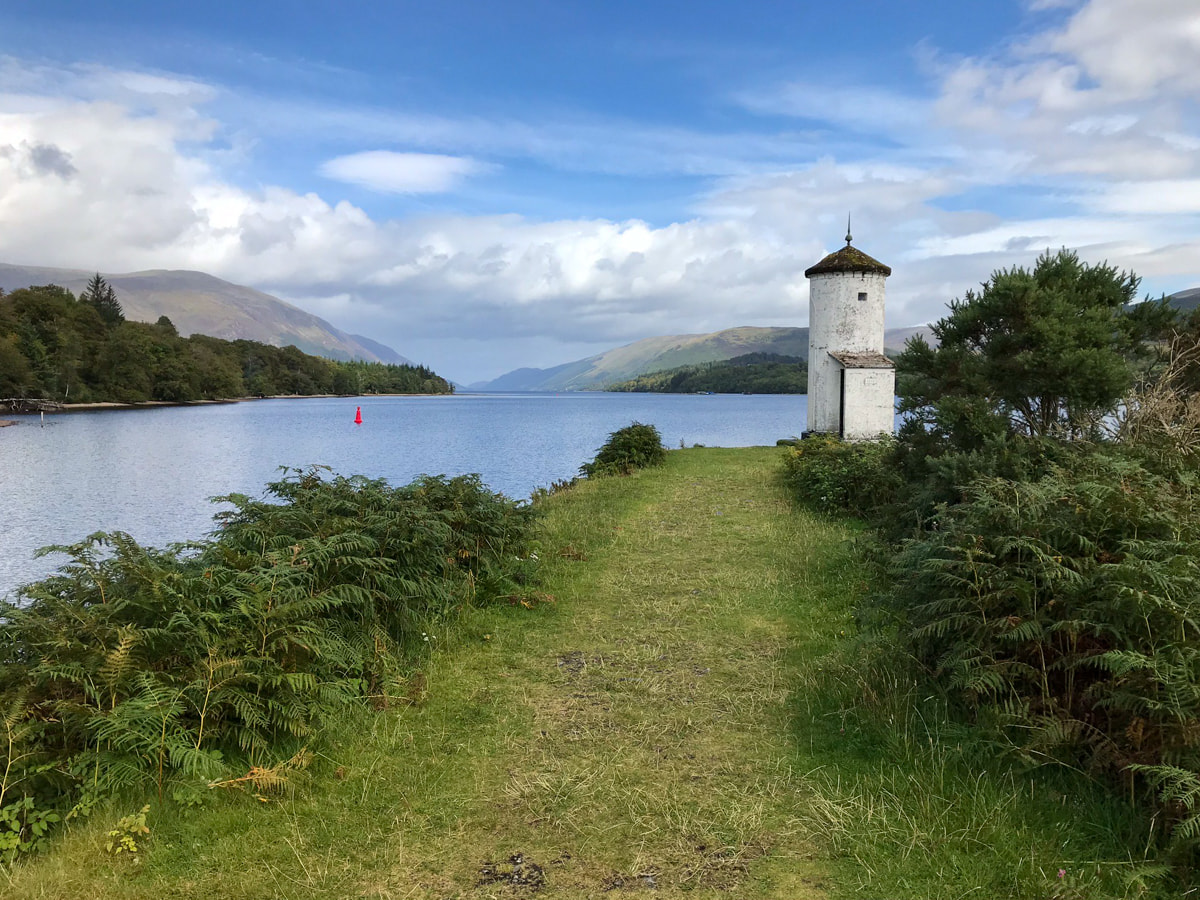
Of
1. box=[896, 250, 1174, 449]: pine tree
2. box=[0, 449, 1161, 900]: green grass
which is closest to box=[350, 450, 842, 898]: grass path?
box=[0, 449, 1161, 900]: green grass

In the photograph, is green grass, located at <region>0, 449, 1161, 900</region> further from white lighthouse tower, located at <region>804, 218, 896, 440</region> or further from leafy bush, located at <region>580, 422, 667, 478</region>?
white lighthouse tower, located at <region>804, 218, 896, 440</region>

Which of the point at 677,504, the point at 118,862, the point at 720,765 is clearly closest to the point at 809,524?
the point at 677,504

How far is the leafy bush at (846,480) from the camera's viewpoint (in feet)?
42.6

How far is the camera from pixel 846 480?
45.6 feet

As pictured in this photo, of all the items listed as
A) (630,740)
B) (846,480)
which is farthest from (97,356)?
(630,740)

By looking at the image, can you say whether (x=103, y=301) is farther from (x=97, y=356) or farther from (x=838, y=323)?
(x=838, y=323)

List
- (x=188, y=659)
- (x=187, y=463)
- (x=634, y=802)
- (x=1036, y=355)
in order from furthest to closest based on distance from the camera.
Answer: (x=187, y=463) < (x=1036, y=355) < (x=188, y=659) < (x=634, y=802)

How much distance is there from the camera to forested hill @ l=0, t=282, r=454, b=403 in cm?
8412

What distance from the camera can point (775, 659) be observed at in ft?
21.6

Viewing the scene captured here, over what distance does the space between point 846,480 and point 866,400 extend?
9892 millimetres

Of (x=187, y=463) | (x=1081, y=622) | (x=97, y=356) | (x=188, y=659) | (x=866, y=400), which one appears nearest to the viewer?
(x=1081, y=622)

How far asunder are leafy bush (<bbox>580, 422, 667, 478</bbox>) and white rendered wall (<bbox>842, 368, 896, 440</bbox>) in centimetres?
621

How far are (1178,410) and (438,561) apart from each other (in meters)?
9.39

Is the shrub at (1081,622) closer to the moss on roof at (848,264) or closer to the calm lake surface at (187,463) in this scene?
the calm lake surface at (187,463)
